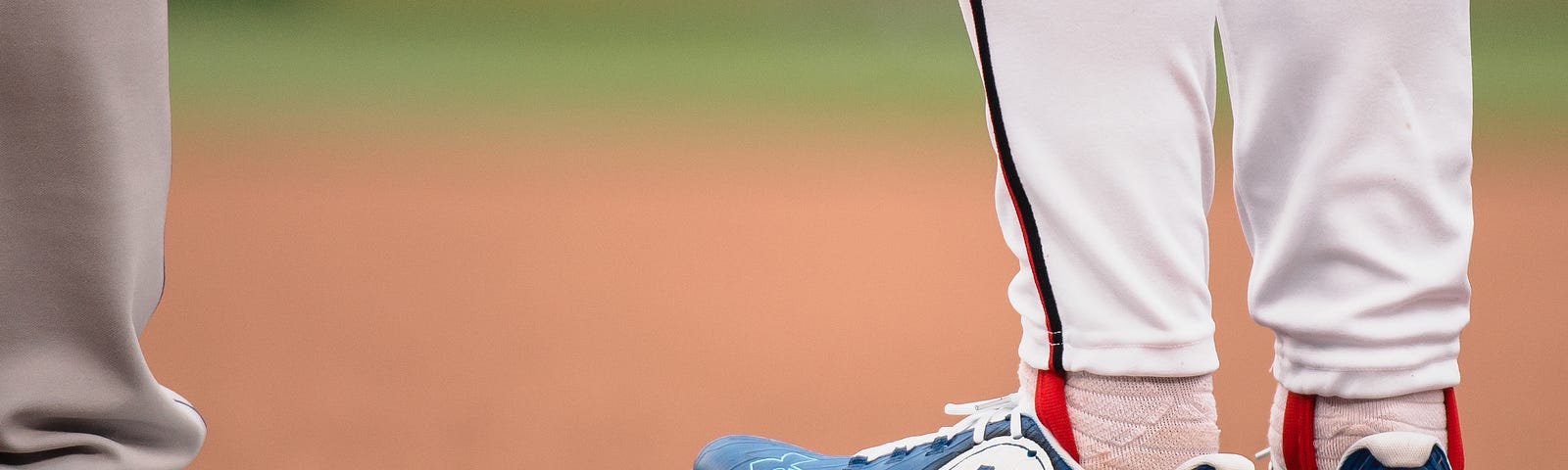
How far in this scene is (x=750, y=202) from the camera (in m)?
1.50

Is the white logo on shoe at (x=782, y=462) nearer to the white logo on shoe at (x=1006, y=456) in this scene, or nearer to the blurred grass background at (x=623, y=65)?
the white logo on shoe at (x=1006, y=456)

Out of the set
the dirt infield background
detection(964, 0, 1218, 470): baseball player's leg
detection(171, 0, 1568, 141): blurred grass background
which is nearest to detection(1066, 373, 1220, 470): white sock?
detection(964, 0, 1218, 470): baseball player's leg

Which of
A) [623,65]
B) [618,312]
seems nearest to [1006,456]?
[618,312]

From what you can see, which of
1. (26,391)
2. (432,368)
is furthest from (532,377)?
(26,391)

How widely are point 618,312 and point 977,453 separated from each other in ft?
1.99

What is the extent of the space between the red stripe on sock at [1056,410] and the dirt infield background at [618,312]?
285mm

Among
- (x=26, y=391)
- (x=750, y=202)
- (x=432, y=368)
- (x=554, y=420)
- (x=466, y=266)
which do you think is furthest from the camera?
(x=750, y=202)

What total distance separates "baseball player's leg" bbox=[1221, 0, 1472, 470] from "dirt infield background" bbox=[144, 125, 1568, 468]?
0.96ft

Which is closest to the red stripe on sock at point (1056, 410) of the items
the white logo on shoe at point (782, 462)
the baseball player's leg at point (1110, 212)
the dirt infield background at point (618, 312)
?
the baseball player's leg at point (1110, 212)

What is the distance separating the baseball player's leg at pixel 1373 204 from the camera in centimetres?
44

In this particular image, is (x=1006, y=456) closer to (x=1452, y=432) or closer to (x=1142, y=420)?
(x=1142, y=420)

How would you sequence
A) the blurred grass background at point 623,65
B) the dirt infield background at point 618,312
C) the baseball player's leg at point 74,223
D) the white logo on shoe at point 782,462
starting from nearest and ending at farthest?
1. the baseball player's leg at point 74,223
2. the white logo on shoe at point 782,462
3. the dirt infield background at point 618,312
4. the blurred grass background at point 623,65

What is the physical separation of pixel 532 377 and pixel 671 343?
13cm

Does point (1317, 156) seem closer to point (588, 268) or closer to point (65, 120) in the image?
point (65, 120)
